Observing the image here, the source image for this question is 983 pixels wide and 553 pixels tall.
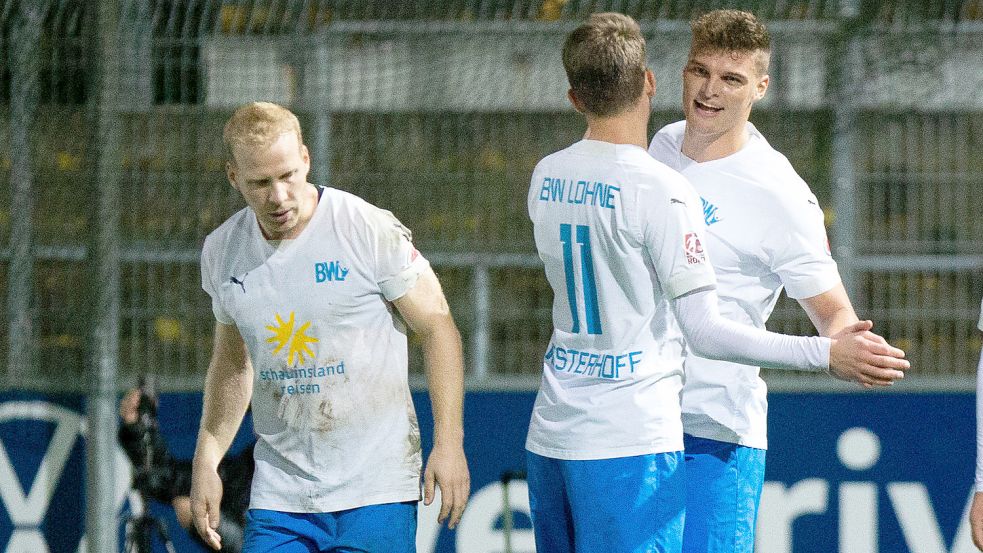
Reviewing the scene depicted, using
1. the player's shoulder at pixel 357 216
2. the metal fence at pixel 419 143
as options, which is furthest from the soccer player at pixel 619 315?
the metal fence at pixel 419 143

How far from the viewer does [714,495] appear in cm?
348

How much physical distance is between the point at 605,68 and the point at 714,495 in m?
1.05

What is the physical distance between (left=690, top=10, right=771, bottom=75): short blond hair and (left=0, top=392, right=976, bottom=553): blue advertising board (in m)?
2.42

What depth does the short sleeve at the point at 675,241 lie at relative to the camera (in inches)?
121

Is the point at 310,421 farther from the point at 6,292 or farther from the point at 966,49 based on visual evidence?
the point at 966,49

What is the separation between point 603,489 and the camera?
10.4 ft

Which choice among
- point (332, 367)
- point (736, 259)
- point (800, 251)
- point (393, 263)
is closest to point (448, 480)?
point (332, 367)

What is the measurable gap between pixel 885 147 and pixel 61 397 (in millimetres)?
3337

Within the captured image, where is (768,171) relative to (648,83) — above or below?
below

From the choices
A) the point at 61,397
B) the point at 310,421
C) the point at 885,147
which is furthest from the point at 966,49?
the point at 61,397

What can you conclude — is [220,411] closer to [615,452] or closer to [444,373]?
[444,373]

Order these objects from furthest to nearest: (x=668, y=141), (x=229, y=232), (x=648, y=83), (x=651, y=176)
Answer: (x=668, y=141)
(x=229, y=232)
(x=648, y=83)
(x=651, y=176)

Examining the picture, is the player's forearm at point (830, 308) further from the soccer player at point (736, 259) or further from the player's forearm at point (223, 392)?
the player's forearm at point (223, 392)

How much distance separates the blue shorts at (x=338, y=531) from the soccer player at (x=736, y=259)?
690mm
